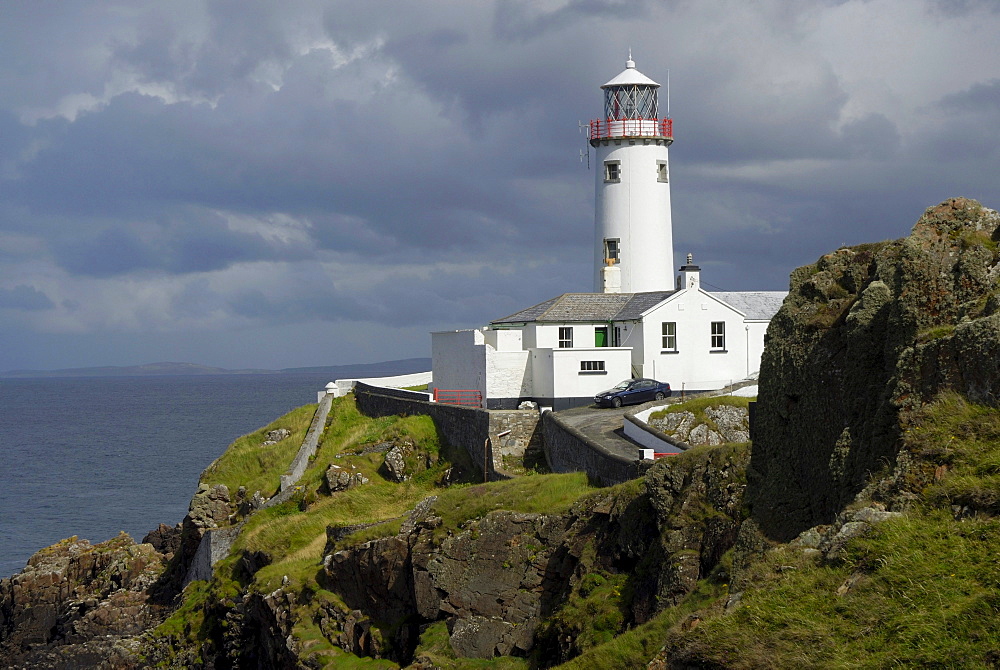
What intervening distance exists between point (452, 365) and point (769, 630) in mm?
38251

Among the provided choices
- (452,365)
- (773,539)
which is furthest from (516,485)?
(452,365)

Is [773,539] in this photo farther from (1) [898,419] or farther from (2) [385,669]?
(2) [385,669]

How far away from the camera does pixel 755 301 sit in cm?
4997

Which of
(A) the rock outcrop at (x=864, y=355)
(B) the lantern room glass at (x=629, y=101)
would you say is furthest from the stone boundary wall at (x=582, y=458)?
(B) the lantern room glass at (x=629, y=101)

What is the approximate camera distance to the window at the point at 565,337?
4475 centimetres

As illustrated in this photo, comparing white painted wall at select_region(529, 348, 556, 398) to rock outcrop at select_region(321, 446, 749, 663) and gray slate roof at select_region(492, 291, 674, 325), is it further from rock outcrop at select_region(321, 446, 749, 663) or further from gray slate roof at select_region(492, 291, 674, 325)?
rock outcrop at select_region(321, 446, 749, 663)

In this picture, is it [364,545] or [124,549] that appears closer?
[364,545]

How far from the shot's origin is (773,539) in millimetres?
12266

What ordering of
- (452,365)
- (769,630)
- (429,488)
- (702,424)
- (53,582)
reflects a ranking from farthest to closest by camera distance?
1. (452,365)
2. (53,582)
3. (429,488)
4. (702,424)
5. (769,630)

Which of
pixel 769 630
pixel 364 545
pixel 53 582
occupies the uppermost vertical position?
pixel 769 630

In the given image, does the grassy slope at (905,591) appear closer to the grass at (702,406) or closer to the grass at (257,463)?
the grass at (702,406)

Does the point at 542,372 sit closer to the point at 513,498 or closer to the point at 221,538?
the point at 221,538

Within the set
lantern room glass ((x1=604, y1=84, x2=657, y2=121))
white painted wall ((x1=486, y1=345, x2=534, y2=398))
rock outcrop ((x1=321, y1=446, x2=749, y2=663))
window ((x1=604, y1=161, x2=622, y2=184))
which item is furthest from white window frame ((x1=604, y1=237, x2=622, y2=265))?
rock outcrop ((x1=321, y1=446, x2=749, y2=663))

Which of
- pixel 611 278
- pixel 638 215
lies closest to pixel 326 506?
pixel 611 278
